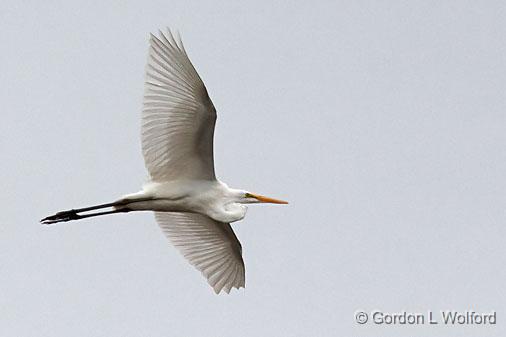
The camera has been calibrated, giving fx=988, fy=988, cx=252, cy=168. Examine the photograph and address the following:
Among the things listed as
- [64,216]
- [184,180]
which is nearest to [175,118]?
[184,180]

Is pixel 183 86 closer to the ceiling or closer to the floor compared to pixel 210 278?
closer to the ceiling

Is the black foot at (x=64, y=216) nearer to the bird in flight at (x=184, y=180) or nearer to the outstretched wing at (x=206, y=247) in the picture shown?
the bird in flight at (x=184, y=180)

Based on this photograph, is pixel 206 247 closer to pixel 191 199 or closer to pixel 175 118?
pixel 191 199

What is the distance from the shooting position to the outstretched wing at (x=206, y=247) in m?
15.1

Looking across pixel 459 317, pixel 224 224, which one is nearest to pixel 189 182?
pixel 224 224

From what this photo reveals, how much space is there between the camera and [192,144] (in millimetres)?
13227

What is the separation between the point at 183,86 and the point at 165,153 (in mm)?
1152

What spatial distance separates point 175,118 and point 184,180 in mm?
1135

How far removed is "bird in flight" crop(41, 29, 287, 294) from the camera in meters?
12.4

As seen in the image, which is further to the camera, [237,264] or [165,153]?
[237,264]

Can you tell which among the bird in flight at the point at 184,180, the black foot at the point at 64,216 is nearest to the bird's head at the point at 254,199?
the bird in flight at the point at 184,180

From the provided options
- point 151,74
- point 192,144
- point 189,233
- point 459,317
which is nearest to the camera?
point 151,74

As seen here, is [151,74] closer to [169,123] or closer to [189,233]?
[169,123]

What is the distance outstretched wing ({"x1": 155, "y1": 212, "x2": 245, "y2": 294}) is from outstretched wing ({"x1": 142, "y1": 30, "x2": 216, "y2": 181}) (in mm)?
1701
